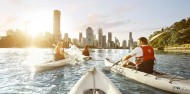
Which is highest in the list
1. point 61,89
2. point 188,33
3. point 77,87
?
point 188,33

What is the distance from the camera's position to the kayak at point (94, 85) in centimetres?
771

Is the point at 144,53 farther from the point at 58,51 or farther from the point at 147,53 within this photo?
the point at 58,51

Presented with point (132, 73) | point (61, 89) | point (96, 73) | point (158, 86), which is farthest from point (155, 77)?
point (61, 89)

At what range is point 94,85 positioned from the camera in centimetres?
811

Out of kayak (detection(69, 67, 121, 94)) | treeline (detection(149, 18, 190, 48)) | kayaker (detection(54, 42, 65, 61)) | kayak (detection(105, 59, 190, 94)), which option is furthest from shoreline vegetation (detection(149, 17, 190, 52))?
kayak (detection(69, 67, 121, 94))

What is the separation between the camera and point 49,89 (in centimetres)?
1155

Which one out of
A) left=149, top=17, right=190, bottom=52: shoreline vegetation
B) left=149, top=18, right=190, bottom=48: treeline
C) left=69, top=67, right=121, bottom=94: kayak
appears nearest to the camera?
left=69, top=67, right=121, bottom=94: kayak

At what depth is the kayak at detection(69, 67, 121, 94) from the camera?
25.3 ft

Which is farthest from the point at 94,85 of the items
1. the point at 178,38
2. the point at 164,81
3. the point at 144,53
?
the point at 178,38

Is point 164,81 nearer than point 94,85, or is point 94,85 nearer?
point 94,85

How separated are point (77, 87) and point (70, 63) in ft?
57.7

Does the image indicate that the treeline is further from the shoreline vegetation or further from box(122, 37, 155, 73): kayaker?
box(122, 37, 155, 73): kayaker

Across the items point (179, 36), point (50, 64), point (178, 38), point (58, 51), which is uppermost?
point (179, 36)

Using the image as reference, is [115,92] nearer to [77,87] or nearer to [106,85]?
[106,85]
